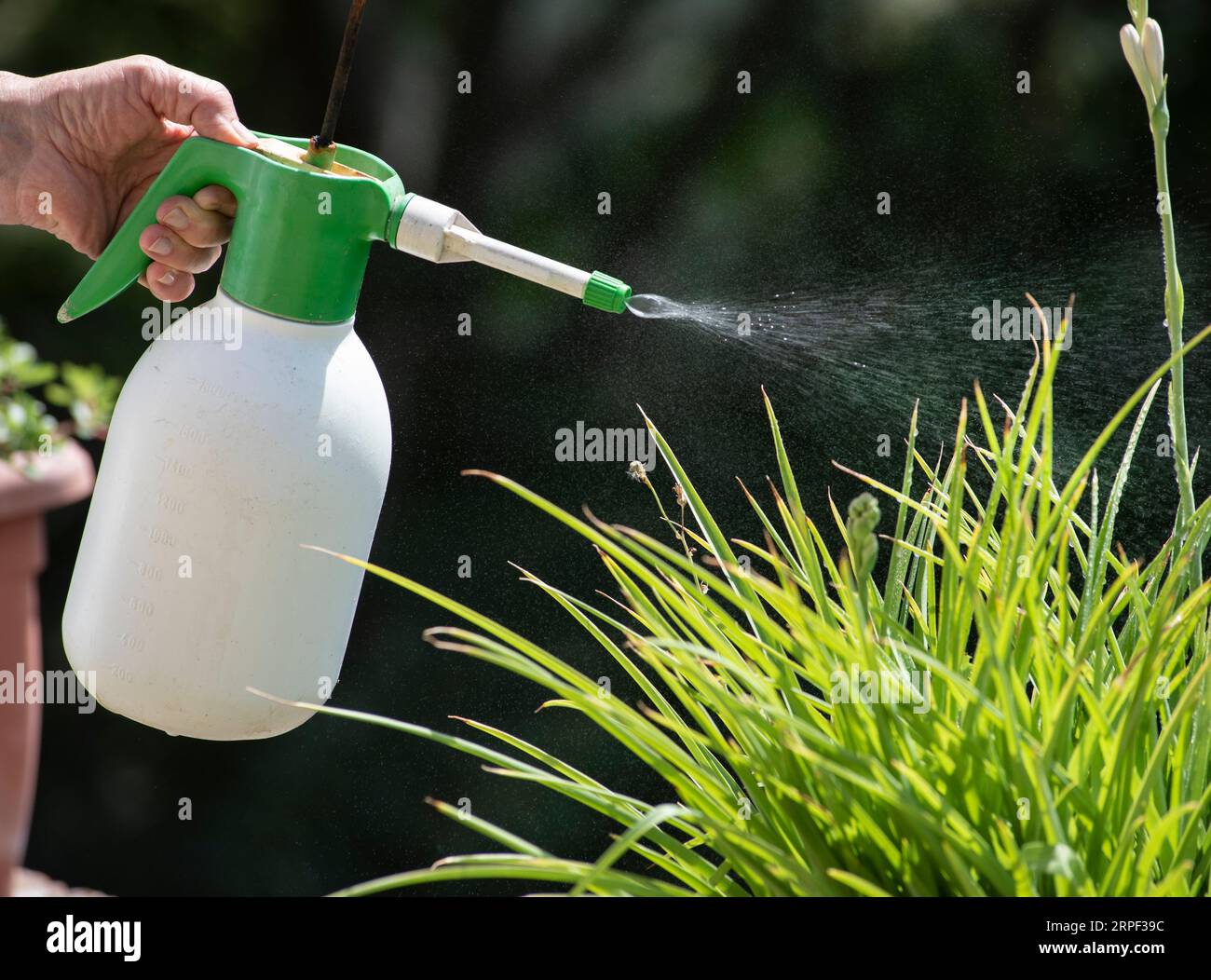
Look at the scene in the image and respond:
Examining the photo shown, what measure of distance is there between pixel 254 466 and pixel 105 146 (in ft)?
1.30

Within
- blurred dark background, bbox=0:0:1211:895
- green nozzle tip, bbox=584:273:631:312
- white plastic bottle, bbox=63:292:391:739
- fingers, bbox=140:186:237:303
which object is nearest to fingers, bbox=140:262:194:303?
fingers, bbox=140:186:237:303

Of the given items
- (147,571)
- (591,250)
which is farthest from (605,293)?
(591,250)

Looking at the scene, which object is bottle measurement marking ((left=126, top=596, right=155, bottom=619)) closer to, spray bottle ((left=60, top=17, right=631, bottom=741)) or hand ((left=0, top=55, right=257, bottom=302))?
spray bottle ((left=60, top=17, right=631, bottom=741))

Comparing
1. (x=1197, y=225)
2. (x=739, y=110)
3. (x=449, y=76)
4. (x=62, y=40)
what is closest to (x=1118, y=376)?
(x=1197, y=225)

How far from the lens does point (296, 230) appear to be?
65 centimetres

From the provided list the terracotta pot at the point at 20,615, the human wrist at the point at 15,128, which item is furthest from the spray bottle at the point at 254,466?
the terracotta pot at the point at 20,615

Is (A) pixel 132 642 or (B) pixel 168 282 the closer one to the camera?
(A) pixel 132 642

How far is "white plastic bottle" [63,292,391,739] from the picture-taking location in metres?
0.63

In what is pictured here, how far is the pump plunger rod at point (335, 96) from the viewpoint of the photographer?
0.61 metres

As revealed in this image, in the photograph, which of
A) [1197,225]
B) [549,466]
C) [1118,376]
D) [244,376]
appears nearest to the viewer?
[244,376]

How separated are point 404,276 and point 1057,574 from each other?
3.93 feet

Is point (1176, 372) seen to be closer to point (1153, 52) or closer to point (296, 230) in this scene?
point (1153, 52)

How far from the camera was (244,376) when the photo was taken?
0.63 meters

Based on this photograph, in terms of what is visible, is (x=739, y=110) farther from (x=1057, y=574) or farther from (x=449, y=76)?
(x=1057, y=574)
